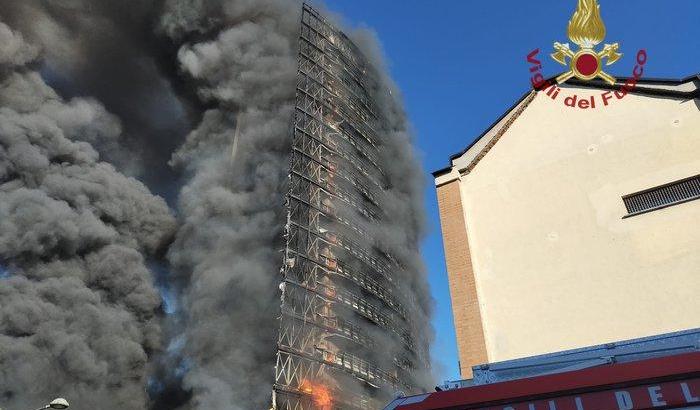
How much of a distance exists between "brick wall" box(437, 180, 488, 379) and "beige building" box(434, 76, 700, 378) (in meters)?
0.02

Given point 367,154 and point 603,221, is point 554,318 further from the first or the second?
point 367,154

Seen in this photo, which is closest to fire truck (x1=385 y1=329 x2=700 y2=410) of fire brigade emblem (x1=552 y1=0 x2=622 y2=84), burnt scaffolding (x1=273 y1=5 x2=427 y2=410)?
fire brigade emblem (x1=552 y1=0 x2=622 y2=84)

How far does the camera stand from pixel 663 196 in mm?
10562

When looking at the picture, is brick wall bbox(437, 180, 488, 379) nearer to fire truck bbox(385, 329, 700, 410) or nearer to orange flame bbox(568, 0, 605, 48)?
fire truck bbox(385, 329, 700, 410)

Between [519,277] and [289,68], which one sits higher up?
[289,68]

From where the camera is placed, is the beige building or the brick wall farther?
the brick wall

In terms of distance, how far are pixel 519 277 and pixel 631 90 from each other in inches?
191

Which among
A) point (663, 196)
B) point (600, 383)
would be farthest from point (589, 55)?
point (600, 383)

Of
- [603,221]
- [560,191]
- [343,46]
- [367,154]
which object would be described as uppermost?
[343,46]

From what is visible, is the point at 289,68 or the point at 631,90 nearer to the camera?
the point at 631,90

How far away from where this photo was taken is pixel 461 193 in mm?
12719

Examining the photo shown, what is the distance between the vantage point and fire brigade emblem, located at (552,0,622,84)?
38.7 ft

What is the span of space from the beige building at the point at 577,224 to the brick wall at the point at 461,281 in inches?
0.9

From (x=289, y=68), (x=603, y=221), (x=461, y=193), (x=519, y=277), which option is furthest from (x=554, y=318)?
(x=289, y=68)
